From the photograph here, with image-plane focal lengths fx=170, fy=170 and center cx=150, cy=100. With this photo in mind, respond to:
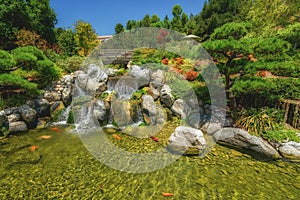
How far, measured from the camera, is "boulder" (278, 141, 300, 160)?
15.8 feet

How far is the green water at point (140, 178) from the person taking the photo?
3436 millimetres

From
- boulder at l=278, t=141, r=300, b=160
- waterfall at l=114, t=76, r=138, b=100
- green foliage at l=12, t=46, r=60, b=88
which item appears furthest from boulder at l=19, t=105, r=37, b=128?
boulder at l=278, t=141, r=300, b=160

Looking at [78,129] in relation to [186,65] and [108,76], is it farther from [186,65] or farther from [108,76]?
[186,65]

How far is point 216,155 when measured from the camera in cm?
490

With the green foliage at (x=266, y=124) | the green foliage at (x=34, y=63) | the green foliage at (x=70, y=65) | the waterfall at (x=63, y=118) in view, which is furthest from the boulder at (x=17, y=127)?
the green foliage at (x=266, y=124)

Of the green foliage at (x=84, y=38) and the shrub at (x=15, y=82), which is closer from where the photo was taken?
the shrub at (x=15, y=82)

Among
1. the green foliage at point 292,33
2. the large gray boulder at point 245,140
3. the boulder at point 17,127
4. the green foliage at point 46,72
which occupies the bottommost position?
the boulder at point 17,127

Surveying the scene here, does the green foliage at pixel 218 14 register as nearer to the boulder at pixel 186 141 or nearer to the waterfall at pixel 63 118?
the boulder at pixel 186 141

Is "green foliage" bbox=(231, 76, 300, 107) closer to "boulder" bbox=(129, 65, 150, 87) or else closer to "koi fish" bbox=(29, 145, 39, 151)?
"boulder" bbox=(129, 65, 150, 87)

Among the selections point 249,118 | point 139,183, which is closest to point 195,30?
point 249,118

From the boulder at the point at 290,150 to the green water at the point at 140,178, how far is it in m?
0.43

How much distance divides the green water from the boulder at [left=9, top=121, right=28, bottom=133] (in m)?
1.24

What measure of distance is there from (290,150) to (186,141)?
9.68 ft

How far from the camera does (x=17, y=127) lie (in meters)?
6.26
